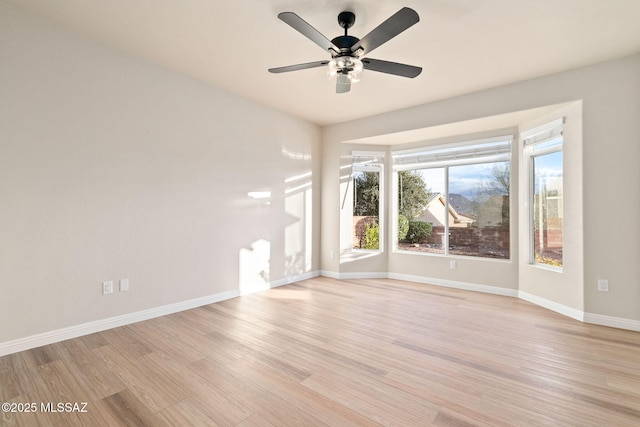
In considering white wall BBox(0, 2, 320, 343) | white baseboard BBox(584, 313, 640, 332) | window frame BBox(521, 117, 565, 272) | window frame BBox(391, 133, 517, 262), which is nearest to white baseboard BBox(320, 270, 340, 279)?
window frame BBox(391, 133, 517, 262)

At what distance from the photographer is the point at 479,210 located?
457 cm

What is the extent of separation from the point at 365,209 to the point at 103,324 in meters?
4.04

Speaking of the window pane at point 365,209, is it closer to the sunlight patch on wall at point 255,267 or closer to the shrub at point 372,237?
the shrub at point 372,237

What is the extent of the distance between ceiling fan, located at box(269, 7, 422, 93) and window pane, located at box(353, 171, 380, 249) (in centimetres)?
274

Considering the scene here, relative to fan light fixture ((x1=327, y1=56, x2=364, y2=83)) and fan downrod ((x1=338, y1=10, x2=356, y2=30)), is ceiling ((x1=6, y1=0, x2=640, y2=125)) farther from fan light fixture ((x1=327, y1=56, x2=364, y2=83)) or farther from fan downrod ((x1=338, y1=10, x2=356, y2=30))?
fan light fixture ((x1=327, y1=56, x2=364, y2=83))

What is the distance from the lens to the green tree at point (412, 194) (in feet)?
16.7

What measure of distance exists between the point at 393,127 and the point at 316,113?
126 centimetres

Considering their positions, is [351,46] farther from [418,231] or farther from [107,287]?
[418,231]

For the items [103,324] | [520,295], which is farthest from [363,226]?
[103,324]

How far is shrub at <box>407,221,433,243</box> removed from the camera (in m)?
5.02

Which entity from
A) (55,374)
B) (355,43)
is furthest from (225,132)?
(55,374)

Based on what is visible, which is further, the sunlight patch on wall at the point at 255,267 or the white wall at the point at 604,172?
the sunlight patch on wall at the point at 255,267

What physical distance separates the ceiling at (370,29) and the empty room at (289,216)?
0.9 inches

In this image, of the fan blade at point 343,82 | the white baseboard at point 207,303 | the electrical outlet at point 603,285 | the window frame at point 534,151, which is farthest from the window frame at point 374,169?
the electrical outlet at point 603,285
